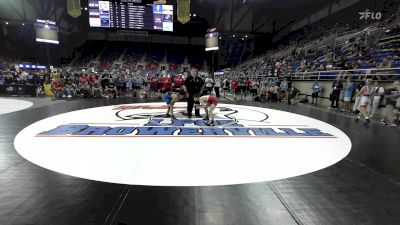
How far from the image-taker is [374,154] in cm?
427

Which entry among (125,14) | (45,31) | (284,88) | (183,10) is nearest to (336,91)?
(284,88)

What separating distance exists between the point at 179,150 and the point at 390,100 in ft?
26.6

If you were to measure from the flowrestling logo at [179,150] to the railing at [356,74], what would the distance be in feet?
15.8

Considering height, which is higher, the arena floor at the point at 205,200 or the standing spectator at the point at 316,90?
the standing spectator at the point at 316,90

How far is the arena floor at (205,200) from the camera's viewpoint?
225 cm

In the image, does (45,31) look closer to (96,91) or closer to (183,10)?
(96,91)

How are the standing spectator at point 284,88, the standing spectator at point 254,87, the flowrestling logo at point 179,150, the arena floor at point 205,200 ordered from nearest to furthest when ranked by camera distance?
the arena floor at point 205,200, the flowrestling logo at point 179,150, the standing spectator at point 284,88, the standing spectator at point 254,87

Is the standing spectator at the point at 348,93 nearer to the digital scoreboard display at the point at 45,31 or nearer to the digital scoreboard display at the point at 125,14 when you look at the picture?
the digital scoreboard display at the point at 125,14

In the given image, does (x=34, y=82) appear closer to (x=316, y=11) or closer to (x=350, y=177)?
(x=350, y=177)

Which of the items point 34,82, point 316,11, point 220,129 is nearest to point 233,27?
point 316,11

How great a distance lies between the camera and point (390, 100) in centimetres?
844

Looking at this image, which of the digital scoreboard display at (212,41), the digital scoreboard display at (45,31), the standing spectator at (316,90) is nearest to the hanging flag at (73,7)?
the digital scoreboard display at (45,31)

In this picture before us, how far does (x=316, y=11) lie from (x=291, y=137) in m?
26.1

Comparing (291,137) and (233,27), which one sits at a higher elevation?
(233,27)
